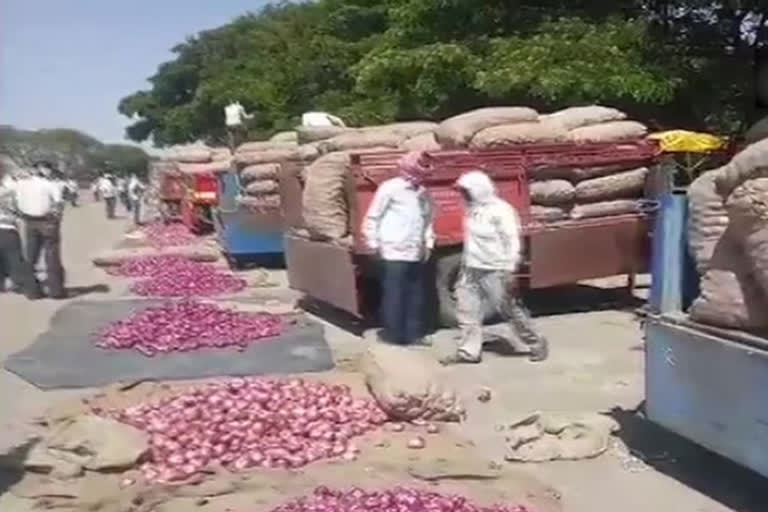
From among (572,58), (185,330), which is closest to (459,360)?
(185,330)

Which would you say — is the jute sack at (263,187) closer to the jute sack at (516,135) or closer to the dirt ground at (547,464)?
the dirt ground at (547,464)

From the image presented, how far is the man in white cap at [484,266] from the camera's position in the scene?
9812 mm

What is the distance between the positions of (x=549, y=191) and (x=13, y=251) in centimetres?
793

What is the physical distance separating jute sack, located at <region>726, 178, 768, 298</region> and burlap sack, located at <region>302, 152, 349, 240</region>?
6588 mm

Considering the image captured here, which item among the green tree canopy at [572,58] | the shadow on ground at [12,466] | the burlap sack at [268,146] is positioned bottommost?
the shadow on ground at [12,466]

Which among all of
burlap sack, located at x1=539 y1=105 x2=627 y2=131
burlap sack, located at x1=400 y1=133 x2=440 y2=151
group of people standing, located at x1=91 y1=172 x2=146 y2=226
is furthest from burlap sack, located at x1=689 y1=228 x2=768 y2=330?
group of people standing, located at x1=91 y1=172 x2=146 y2=226

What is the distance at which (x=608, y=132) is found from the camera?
12344 mm

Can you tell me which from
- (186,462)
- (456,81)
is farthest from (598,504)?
(456,81)

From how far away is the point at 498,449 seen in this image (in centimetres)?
726

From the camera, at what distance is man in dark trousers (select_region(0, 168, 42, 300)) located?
15.5 meters

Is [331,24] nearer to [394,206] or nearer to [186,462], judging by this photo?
[394,206]

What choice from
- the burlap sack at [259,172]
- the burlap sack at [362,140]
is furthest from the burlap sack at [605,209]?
the burlap sack at [259,172]

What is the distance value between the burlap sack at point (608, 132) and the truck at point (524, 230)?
0.09m

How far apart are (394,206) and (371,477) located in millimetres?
4483
